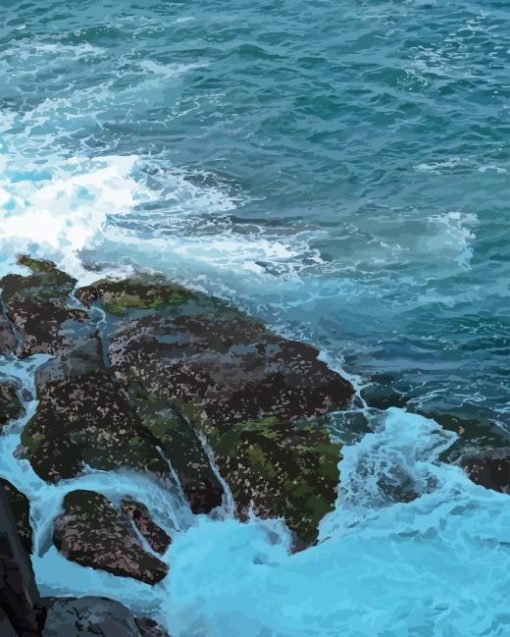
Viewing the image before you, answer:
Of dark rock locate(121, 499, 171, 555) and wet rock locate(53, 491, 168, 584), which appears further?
dark rock locate(121, 499, 171, 555)

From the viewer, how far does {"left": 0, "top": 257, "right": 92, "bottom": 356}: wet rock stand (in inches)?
519

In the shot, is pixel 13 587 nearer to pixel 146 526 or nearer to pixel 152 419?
pixel 146 526

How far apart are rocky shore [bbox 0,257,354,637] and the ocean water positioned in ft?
0.92

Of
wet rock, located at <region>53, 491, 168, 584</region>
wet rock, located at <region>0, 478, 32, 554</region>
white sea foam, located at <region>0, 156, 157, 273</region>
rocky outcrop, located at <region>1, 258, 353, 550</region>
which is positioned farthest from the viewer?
white sea foam, located at <region>0, 156, 157, 273</region>

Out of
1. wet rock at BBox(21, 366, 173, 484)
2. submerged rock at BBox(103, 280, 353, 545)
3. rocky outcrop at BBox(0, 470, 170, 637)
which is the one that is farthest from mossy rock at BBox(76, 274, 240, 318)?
rocky outcrop at BBox(0, 470, 170, 637)

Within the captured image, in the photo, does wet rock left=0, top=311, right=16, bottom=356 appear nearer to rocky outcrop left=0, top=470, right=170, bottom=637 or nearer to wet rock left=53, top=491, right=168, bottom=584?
wet rock left=53, top=491, right=168, bottom=584

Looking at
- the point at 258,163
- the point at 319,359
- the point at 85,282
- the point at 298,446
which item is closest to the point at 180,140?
the point at 258,163

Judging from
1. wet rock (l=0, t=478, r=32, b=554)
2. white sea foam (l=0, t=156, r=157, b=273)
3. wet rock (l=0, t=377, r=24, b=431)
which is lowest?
wet rock (l=0, t=478, r=32, b=554)

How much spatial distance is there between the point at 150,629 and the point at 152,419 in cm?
323

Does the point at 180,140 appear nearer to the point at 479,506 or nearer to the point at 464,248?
the point at 464,248

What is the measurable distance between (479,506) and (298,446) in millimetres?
2470

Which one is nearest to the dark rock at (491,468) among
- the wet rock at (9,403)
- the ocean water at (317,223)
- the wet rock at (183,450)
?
the ocean water at (317,223)

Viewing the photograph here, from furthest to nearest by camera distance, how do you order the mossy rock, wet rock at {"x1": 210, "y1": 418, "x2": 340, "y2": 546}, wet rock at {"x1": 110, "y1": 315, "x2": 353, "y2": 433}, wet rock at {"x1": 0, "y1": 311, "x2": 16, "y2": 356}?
the mossy rock → wet rock at {"x1": 0, "y1": 311, "x2": 16, "y2": 356} → wet rock at {"x1": 110, "y1": 315, "x2": 353, "y2": 433} → wet rock at {"x1": 210, "y1": 418, "x2": 340, "y2": 546}

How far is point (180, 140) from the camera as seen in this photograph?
19891 mm
